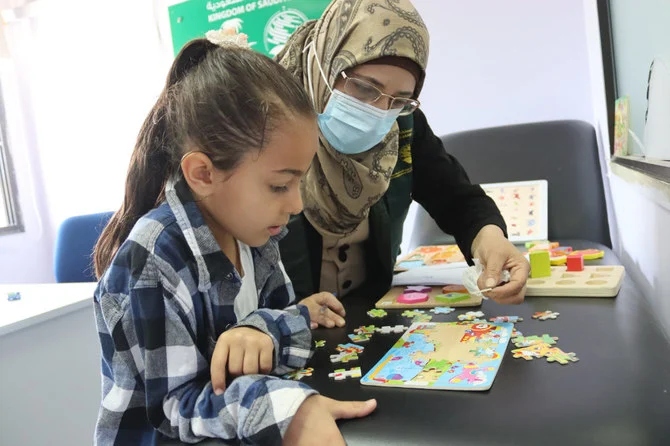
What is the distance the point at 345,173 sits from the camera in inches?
44.0

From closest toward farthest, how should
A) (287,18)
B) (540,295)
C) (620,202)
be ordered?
(540,295) < (620,202) < (287,18)

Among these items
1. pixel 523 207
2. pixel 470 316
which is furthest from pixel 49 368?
pixel 523 207

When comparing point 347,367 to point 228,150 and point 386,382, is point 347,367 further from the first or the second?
point 228,150

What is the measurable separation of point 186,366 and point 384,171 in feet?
2.06

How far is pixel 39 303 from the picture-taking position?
1582mm

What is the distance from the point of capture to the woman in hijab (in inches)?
41.9

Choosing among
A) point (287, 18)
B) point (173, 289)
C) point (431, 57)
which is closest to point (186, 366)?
point (173, 289)

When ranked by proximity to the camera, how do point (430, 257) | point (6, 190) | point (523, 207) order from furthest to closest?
point (6, 190) → point (523, 207) → point (430, 257)

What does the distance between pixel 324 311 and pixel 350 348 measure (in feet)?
0.48

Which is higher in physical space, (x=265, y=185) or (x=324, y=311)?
(x=265, y=185)

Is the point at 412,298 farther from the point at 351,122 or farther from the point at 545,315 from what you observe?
the point at 351,122

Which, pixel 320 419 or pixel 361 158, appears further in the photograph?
pixel 361 158

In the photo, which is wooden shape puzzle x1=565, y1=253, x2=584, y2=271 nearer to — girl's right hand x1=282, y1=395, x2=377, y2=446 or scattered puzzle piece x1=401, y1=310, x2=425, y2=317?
scattered puzzle piece x1=401, y1=310, x2=425, y2=317

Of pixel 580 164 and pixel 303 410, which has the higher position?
pixel 580 164
